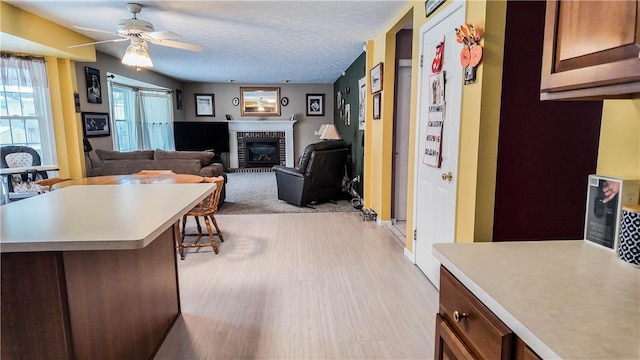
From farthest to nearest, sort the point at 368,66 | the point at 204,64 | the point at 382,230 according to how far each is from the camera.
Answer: the point at 204,64, the point at 368,66, the point at 382,230

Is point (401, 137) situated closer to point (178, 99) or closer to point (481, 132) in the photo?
point (481, 132)

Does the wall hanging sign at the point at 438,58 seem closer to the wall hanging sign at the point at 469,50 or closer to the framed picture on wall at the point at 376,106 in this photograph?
the wall hanging sign at the point at 469,50

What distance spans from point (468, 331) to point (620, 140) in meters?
0.87

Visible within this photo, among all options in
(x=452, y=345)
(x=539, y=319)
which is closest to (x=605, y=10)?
(x=539, y=319)

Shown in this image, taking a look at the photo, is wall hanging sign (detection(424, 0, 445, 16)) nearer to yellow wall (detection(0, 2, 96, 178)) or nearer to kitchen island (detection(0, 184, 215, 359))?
kitchen island (detection(0, 184, 215, 359))

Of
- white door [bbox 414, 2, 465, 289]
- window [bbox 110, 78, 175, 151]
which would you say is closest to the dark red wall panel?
white door [bbox 414, 2, 465, 289]

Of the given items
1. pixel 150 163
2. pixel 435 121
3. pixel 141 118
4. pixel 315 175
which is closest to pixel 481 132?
pixel 435 121

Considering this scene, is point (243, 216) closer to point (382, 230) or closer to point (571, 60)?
point (382, 230)

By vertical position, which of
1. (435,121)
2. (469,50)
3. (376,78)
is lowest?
(435,121)

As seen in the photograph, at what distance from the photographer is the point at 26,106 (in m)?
4.37

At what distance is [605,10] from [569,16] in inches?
4.8

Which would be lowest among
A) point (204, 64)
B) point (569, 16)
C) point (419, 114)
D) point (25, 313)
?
point (25, 313)

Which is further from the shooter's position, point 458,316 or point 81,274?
point 81,274

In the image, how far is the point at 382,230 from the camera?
13.9 ft
